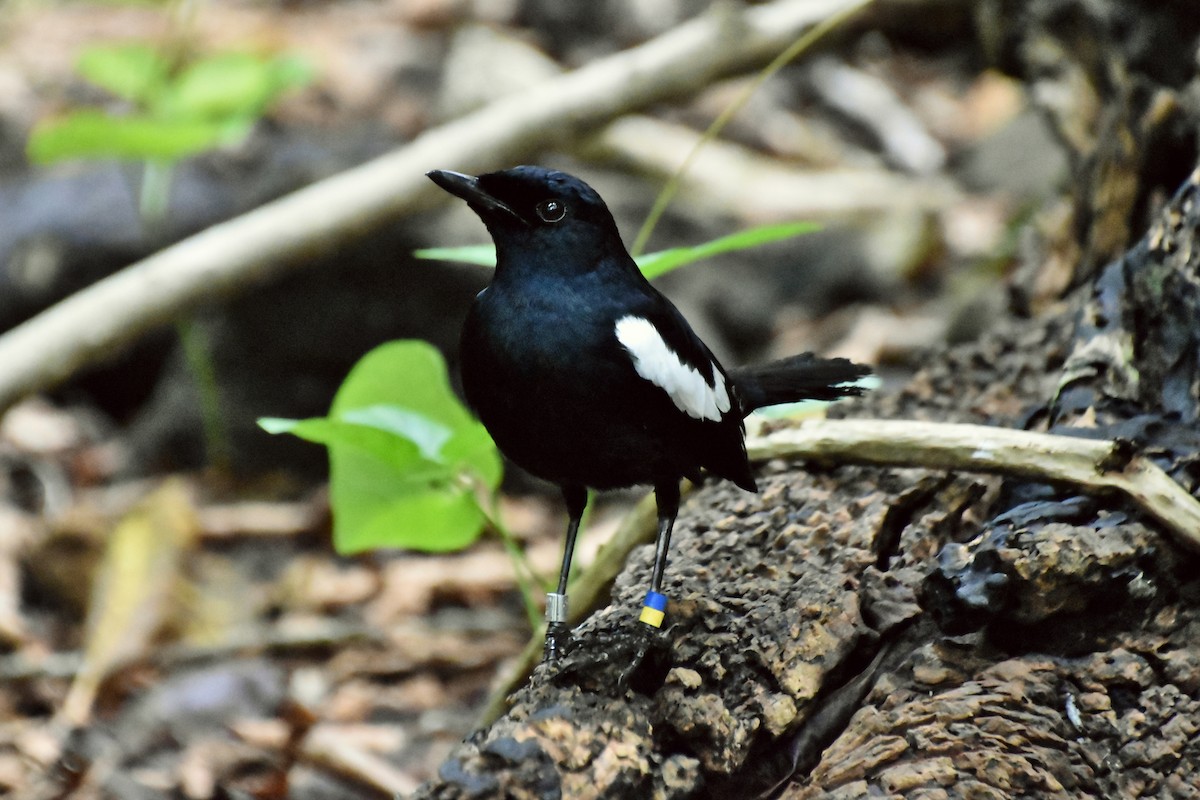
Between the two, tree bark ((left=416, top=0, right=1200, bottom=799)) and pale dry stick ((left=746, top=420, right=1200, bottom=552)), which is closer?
tree bark ((left=416, top=0, right=1200, bottom=799))

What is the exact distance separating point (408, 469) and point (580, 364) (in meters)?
0.57

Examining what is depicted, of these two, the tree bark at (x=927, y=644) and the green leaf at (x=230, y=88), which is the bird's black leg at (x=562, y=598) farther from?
the green leaf at (x=230, y=88)

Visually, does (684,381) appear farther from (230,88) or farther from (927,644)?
(230,88)

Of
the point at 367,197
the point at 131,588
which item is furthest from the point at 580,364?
the point at 131,588

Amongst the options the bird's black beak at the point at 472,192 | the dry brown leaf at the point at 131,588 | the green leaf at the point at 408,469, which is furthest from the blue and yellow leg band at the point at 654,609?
the dry brown leaf at the point at 131,588

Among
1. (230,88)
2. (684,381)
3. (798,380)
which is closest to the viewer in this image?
(684,381)

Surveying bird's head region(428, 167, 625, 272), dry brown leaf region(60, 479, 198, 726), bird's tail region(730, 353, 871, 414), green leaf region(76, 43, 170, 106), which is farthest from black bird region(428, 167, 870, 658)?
green leaf region(76, 43, 170, 106)

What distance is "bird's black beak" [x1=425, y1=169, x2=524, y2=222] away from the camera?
2250 mm

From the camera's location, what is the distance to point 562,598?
7.84 feet

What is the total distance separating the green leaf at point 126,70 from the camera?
4.54m

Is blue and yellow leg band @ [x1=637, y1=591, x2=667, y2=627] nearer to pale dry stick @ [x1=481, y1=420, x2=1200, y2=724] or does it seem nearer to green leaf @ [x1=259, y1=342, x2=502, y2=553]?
pale dry stick @ [x1=481, y1=420, x2=1200, y2=724]

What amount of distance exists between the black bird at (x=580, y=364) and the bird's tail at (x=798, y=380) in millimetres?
278

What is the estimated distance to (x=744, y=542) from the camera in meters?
2.44

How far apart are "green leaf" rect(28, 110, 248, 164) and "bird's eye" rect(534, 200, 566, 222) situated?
2.22 meters
